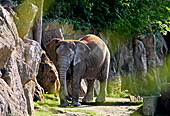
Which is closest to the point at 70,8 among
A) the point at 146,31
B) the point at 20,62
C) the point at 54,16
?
the point at 54,16

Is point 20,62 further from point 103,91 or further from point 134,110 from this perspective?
point 103,91

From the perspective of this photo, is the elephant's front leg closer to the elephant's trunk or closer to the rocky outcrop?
the elephant's trunk

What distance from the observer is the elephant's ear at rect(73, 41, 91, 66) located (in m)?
9.63

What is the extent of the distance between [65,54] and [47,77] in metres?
1.60

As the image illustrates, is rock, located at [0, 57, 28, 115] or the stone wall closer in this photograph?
rock, located at [0, 57, 28, 115]

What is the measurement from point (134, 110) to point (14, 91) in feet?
15.5

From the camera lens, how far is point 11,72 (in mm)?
5008

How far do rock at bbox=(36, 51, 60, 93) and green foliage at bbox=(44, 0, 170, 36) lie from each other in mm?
4342

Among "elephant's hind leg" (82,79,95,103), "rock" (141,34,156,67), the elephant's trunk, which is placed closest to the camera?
the elephant's trunk

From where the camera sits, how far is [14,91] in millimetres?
5020

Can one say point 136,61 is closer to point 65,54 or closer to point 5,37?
point 65,54

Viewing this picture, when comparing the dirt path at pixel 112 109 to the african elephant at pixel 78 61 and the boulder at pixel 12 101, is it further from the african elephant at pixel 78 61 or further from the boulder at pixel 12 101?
the boulder at pixel 12 101

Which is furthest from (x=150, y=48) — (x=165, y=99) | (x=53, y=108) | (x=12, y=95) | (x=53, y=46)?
(x=12, y=95)

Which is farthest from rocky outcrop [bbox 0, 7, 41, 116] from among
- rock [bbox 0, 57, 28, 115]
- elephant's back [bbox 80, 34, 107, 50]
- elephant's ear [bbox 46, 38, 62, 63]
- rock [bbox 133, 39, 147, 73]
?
rock [bbox 133, 39, 147, 73]
